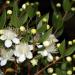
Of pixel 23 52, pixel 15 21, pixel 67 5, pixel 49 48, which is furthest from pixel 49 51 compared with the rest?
pixel 67 5

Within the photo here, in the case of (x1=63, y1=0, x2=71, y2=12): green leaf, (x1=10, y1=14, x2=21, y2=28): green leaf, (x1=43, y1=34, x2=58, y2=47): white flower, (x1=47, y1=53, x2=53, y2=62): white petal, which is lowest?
(x1=47, y1=53, x2=53, y2=62): white petal

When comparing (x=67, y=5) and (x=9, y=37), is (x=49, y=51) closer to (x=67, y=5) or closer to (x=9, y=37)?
(x=9, y=37)

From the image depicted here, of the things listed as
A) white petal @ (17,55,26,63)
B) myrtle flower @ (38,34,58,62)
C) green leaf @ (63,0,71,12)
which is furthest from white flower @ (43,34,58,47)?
green leaf @ (63,0,71,12)

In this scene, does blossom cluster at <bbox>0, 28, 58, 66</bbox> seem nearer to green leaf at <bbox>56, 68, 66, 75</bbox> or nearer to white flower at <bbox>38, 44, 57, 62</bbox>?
white flower at <bbox>38, 44, 57, 62</bbox>

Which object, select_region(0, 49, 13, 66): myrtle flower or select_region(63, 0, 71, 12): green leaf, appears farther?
select_region(63, 0, 71, 12): green leaf

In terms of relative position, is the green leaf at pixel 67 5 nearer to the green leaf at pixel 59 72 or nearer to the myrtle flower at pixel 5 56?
the green leaf at pixel 59 72

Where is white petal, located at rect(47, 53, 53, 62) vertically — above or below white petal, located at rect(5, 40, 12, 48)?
below

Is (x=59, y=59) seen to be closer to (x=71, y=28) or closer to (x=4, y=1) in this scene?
(x=4, y=1)
